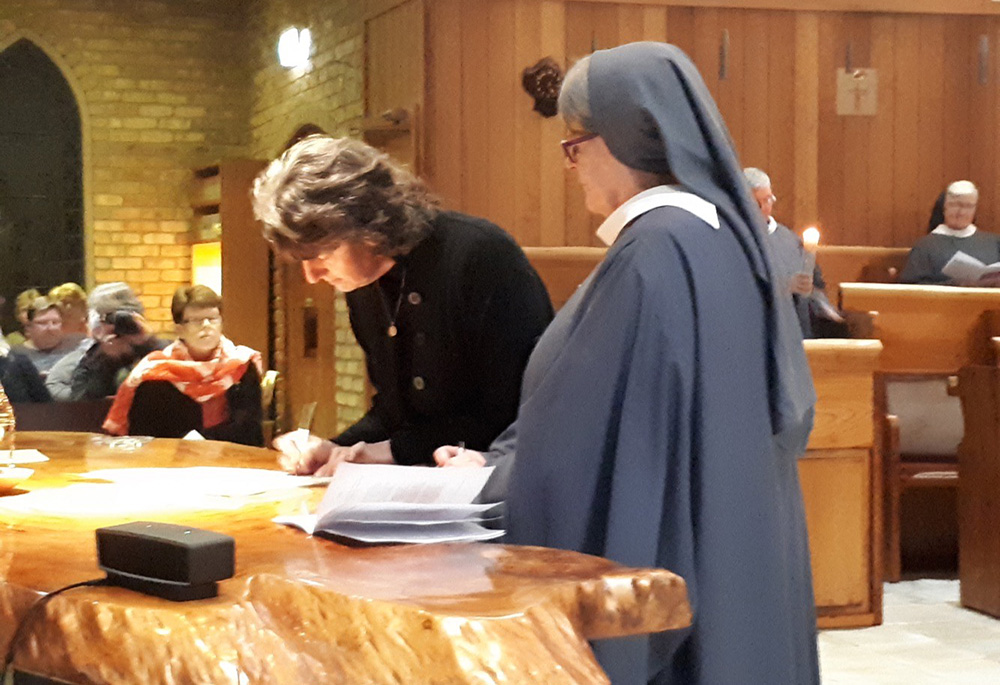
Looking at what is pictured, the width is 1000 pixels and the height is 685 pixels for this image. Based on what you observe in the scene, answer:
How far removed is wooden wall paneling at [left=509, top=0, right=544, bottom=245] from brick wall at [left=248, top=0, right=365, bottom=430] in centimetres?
117

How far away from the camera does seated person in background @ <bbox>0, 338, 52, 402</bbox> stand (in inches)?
210

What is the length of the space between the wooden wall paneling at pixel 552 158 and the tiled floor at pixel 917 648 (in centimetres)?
283

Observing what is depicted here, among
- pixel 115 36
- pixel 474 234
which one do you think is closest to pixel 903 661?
pixel 474 234

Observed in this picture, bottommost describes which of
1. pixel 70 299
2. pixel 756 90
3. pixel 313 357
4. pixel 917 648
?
pixel 917 648

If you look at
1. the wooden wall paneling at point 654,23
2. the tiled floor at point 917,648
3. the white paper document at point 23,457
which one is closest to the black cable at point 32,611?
the white paper document at point 23,457

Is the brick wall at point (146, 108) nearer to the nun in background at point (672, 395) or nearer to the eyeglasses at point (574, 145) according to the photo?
the eyeglasses at point (574, 145)

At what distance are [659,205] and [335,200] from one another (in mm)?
744

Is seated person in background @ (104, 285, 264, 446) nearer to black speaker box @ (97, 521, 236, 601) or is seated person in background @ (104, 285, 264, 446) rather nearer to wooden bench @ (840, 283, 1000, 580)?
wooden bench @ (840, 283, 1000, 580)

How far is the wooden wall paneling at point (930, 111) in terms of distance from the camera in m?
8.08

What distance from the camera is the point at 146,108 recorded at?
35.3ft

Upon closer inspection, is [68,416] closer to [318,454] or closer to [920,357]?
[318,454]

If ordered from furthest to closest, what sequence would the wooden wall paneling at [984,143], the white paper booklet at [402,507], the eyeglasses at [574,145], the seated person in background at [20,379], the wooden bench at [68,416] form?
1. the wooden wall paneling at [984,143]
2. the seated person in background at [20,379]
3. the wooden bench at [68,416]
4. the eyeglasses at [574,145]
5. the white paper booklet at [402,507]

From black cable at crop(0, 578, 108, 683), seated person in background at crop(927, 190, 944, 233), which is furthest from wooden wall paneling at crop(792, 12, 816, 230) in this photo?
black cable at crop(0, 578, 108, 683)

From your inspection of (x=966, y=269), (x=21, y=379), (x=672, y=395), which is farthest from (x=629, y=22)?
(x=672, y=395)
